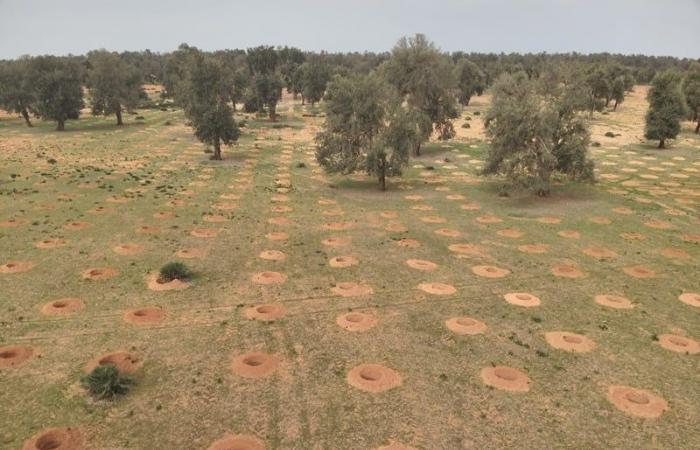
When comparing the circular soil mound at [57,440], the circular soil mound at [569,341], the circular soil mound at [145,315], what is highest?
the circular soil mound at [569,341]

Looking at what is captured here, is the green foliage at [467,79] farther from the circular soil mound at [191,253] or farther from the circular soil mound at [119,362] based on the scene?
the circular soil mound at [119,362]

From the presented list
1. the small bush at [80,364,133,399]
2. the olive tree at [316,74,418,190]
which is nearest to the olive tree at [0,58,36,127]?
the olive tree at [316,74,418,190]

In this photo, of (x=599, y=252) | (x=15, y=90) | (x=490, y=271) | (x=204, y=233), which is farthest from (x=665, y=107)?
(x=15, y=90)

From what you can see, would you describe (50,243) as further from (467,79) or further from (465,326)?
(467,79)

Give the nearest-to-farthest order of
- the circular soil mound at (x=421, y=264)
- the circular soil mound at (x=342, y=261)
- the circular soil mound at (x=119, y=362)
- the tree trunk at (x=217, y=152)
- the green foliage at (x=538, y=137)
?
the circular soil mound at (x=119, y=362) < the circular soil mound at (x=421, y=264) < the circular soil mound at (x=342, y=261) < the green foliage at (x=538, y=137) < the tree trunk at (x=217, y=152)

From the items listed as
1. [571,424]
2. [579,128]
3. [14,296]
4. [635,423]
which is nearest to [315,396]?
[571,424]

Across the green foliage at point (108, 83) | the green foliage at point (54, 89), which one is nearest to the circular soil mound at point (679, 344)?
the green foliage at point (108, 83)
